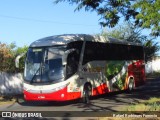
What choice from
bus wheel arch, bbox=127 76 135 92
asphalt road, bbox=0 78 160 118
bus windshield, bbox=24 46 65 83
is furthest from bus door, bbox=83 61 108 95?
bus wheel arch, bbox=127 76 135 92

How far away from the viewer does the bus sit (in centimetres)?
1848

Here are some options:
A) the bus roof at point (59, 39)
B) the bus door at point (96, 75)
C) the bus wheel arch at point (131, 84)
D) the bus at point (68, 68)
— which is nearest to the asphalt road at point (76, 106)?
the bus at point (68, 68)

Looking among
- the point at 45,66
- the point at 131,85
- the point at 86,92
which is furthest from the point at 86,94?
the point at 131,85

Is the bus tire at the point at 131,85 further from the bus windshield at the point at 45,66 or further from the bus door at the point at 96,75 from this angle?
the bus windshield at the point at 45,66

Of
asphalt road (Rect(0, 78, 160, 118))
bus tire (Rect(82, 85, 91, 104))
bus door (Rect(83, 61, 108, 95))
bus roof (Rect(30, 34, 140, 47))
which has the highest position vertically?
bus roof (Rect(30, 34, 140, 47))

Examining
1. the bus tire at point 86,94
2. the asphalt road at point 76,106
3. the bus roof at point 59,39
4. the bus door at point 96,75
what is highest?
the bus roof at point 59,39

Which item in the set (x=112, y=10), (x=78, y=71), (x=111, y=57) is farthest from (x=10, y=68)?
(x=112, y=10)

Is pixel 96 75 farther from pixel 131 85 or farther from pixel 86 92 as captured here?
pixel 131 85

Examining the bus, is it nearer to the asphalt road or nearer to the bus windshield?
the bus windshield

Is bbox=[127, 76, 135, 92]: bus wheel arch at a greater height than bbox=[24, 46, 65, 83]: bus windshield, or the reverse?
bbox=[24, 46, 65, 83]: bus windshield

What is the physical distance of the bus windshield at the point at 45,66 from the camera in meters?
18.5

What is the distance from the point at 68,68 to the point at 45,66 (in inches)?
42.8

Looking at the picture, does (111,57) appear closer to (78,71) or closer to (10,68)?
(78,71)

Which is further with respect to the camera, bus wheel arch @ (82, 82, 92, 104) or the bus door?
the bus door
